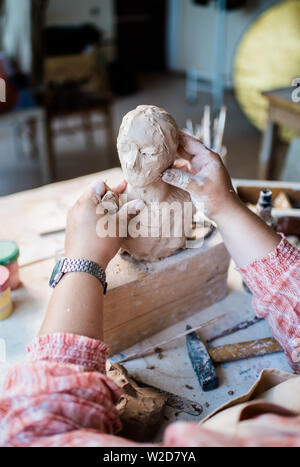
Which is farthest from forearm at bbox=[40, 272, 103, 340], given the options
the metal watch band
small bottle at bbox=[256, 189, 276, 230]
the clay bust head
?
small bottle at bbox=[256, 189, 276, 230]

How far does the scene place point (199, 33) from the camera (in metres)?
5.01

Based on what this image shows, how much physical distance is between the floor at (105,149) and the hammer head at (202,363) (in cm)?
248

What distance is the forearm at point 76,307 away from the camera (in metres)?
0.78

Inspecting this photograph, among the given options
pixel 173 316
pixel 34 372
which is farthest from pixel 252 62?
pixel 34 372

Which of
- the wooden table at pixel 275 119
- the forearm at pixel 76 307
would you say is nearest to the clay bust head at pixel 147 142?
the forearm at pixel 76 307

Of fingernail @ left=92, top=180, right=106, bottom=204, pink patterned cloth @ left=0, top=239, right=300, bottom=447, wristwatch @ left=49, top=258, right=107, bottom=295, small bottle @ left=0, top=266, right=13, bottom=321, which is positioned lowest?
small bottle @ left=0, top=266, right=13, bottom=321

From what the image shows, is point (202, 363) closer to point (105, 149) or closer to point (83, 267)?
point (83, 267)

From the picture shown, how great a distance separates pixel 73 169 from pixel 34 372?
2960 millimetres

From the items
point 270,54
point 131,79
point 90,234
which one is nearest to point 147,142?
point 90,234

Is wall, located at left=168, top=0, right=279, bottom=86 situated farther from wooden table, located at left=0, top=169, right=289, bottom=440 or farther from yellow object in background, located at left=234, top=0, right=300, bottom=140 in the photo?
wooden table, located at left=0, top=169, right=289, bottom=440

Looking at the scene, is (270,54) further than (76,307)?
Yes

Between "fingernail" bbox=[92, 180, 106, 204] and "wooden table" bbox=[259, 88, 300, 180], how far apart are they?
173cm

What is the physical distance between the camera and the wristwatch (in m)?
0.86

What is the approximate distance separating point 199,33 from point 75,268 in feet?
16.0
